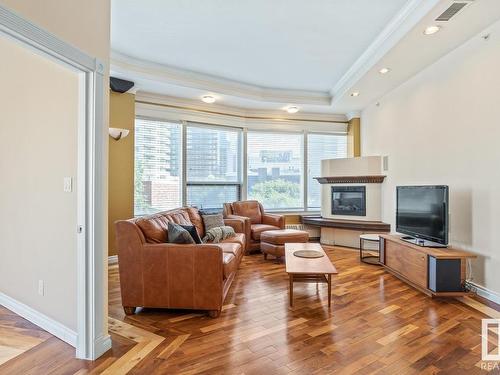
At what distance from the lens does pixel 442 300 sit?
10.7ft

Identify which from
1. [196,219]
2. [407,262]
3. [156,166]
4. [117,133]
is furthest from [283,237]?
[117,133]

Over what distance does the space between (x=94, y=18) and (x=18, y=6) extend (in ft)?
1.97

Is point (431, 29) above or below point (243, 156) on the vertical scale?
above

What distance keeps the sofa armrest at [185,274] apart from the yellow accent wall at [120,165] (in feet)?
6.99

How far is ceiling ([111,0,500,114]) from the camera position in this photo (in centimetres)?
312

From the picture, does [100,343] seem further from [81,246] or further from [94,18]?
[94,18]

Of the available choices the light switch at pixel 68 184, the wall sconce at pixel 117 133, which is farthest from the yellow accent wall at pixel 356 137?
the light switch at pixel 68 184

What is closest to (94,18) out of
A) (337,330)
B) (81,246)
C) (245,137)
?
(81,246)

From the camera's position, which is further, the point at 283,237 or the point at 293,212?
the point at 293,212

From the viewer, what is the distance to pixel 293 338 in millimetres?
2443

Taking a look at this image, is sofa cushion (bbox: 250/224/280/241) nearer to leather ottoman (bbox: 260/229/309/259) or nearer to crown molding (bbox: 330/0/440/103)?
leather ottoman (bbox: 260/229/309/259)

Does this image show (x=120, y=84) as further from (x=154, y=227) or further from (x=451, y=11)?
(x=451, y=11)

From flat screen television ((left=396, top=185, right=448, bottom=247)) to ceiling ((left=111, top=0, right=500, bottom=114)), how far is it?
1.71m

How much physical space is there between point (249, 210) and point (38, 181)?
374 centimetres
